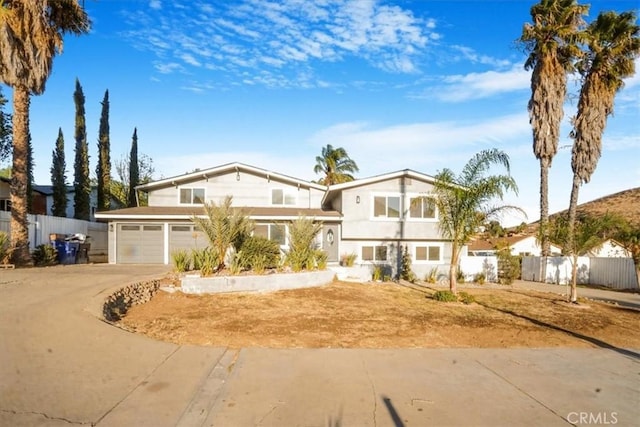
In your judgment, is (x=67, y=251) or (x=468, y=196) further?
(x=67, y=251)

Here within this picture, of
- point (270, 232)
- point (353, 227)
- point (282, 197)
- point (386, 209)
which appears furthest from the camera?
point (282, 197)

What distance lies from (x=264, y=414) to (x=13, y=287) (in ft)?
31.8

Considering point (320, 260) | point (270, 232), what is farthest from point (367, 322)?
point (270, 232)

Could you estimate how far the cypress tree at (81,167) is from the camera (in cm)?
3191

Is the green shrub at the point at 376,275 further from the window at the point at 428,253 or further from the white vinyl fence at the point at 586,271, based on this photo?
the white vinyl fence at the point at 586,271

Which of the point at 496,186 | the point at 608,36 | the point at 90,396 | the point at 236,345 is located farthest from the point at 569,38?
the point at 90,396

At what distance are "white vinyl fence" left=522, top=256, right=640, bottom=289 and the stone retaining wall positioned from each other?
76.5 feet

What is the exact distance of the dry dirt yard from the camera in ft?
25.7

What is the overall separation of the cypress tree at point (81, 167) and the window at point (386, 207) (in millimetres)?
23913

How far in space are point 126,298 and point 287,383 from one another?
7.28 metres

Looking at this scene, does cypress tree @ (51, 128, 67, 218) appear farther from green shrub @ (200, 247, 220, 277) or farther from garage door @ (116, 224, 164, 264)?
green shrub @ (200, 247, 220, 277)

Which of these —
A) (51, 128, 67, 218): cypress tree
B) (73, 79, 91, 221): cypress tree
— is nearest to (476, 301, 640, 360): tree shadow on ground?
(73, 79, 91, 221): cypress tree

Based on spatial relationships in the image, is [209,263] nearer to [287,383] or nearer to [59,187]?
[287,383]

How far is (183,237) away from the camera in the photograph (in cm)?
2258
